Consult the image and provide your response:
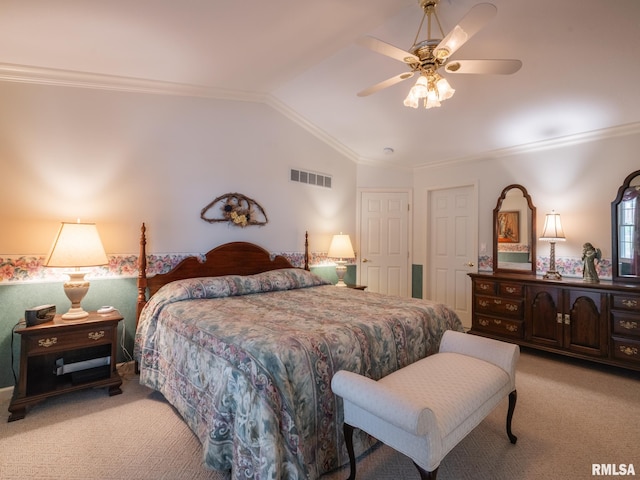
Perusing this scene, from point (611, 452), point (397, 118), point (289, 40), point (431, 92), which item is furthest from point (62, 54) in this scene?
point (611, 452)

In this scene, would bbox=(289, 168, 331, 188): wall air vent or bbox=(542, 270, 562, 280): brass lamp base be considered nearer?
bbox=(542, 270, 562, 280): brass lamp base

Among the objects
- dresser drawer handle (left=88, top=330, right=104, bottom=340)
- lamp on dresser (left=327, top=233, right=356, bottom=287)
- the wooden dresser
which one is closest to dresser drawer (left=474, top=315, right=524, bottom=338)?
the wooden dresser

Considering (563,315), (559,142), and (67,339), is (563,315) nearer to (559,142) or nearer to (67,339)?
(559,142)

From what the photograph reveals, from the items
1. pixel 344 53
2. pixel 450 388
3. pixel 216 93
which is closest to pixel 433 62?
pixel 344 53

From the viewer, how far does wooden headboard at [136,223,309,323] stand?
3.05 m

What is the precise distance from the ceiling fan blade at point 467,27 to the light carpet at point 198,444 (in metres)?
2.48

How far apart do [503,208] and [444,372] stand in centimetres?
327

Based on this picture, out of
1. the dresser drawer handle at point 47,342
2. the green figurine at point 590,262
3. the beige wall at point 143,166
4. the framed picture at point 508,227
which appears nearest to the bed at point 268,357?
the beige wall at point 143,166

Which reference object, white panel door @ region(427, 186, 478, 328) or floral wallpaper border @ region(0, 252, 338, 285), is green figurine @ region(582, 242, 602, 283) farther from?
floral wallpaper border @ region(0, 252, 338, 285)

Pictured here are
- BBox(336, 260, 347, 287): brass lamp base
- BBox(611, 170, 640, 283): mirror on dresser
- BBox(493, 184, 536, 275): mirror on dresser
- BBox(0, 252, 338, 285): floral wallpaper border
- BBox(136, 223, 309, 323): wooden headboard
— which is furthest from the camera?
BBox(336, 260, 347, 287): brass lamp base

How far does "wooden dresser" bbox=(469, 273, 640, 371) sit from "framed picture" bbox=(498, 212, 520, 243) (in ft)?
1.91

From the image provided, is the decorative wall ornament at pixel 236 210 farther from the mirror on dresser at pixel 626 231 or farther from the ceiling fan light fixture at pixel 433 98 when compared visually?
the mirror on dresser at pixel 626 231

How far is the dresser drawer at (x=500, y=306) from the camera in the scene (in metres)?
3.70

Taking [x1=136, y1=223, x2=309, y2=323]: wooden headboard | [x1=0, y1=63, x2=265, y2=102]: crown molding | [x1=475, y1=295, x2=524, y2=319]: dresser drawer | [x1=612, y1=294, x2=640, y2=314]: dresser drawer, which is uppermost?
[x1=0, y1=63, x2=265, y2=102]: crown molding
